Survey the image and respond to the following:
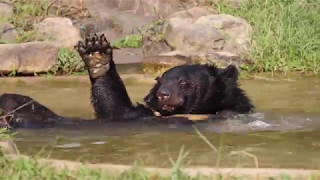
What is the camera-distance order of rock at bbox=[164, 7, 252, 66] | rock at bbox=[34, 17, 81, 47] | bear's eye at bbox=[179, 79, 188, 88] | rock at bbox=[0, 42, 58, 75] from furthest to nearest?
rock at bbox=[34, 17, 81, 47], rock at bbox=[164, 7, 252, 66], rock at bbox=[0, 42, 58, 75], bear's eye at bbox=[179, 79, 188, 88]

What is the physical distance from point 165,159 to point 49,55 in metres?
5.31

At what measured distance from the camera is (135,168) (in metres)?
3.75

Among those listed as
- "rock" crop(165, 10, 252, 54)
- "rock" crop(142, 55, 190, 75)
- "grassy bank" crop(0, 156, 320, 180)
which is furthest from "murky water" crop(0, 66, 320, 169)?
"rock" crop(165, 10, 252, 54)

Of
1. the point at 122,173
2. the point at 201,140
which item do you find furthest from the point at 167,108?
the point at 122,173

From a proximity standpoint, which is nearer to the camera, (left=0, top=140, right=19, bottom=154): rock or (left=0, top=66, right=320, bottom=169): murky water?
(left=0, top=140, right=19, bottom=154): rock

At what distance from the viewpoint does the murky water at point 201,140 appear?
4.75m

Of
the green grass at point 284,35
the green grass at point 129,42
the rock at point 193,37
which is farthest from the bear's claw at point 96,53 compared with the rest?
the green grass at point 129,42

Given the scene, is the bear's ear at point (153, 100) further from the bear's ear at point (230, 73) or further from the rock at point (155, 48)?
the rock at point (155, 48)

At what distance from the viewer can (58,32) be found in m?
11.0

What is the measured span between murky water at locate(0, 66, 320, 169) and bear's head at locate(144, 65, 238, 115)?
0.32 metres

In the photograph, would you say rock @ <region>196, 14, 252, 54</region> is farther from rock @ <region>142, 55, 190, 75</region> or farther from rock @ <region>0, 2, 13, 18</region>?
rock @ <region>0, 2, 13, 18</region>

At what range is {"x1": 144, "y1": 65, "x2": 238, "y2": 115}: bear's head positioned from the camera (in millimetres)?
6508

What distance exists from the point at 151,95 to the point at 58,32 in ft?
14.7

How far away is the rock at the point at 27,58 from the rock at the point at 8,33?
0.84 m
